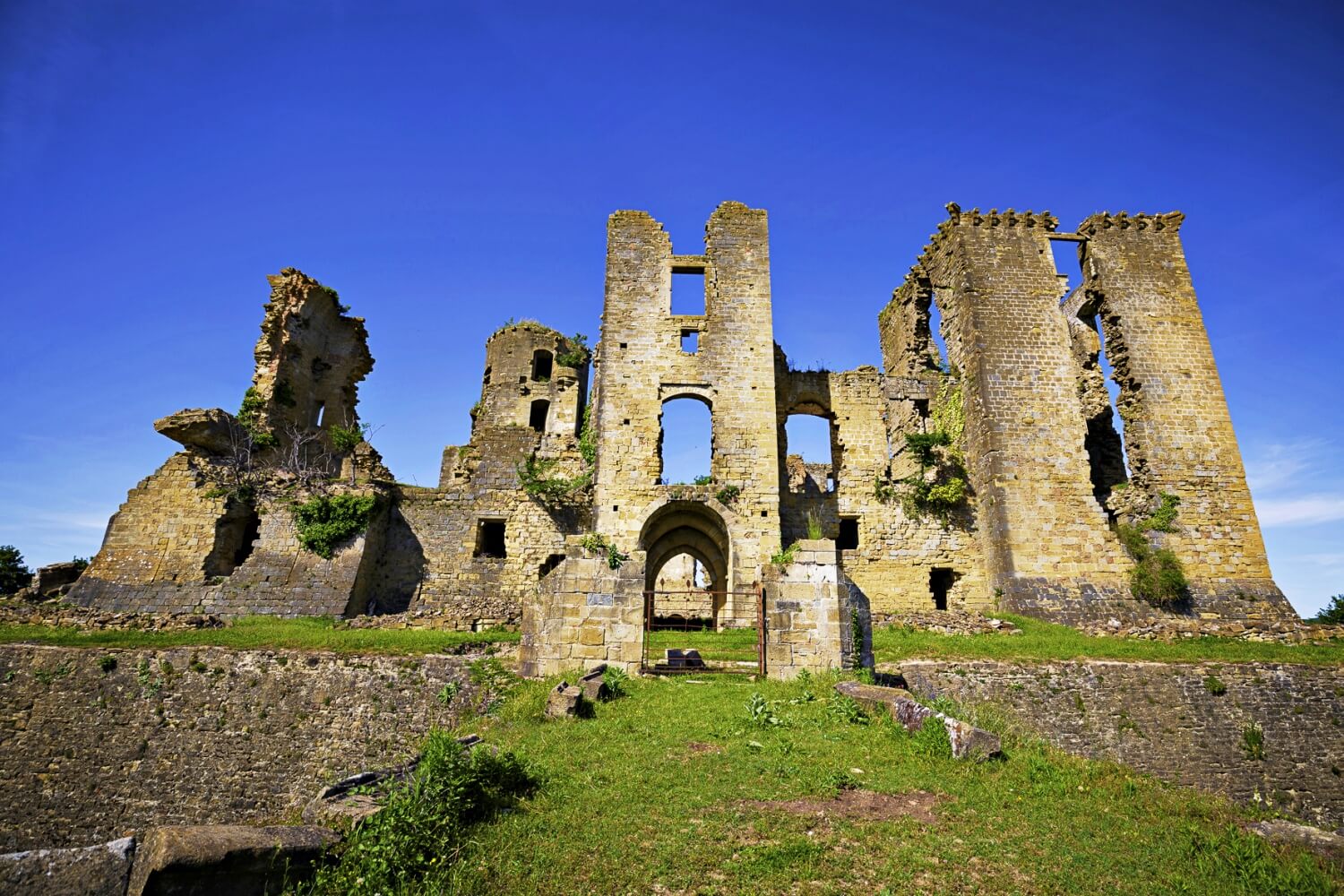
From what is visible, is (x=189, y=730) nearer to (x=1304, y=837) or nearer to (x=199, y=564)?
(x=199, y=564)

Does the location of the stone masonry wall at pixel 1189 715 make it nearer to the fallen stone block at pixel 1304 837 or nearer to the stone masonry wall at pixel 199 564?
the fallen stone block at pixel 1304 837

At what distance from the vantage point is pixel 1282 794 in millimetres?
10883

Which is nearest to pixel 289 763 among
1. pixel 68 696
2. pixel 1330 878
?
pixel 68 696

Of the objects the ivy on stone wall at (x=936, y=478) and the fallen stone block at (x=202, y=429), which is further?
the ivy on stone wall at (x=936, y=478)

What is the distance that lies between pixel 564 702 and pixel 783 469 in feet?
48.7

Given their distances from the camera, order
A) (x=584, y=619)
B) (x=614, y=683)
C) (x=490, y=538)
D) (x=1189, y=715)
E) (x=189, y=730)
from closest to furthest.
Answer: (x=614, y=683)
(x=584, y=619)
(x=189, y=730)
(x=1189, y=715)
(x=490, y=538)

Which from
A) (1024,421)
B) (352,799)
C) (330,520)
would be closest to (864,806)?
(352,799)

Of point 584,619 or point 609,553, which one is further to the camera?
point 609,553

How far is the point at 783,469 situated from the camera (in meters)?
21.8

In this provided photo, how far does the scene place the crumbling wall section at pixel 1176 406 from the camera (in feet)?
59.8

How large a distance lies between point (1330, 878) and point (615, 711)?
651cm

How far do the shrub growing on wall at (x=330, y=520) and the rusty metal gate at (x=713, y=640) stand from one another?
8.82m

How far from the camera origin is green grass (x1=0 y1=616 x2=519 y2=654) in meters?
12.6

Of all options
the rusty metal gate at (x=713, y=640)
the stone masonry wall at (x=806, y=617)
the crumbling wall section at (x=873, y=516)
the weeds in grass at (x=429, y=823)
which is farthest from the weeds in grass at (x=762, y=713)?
the crumbling wall section at (x=873, y=516)
